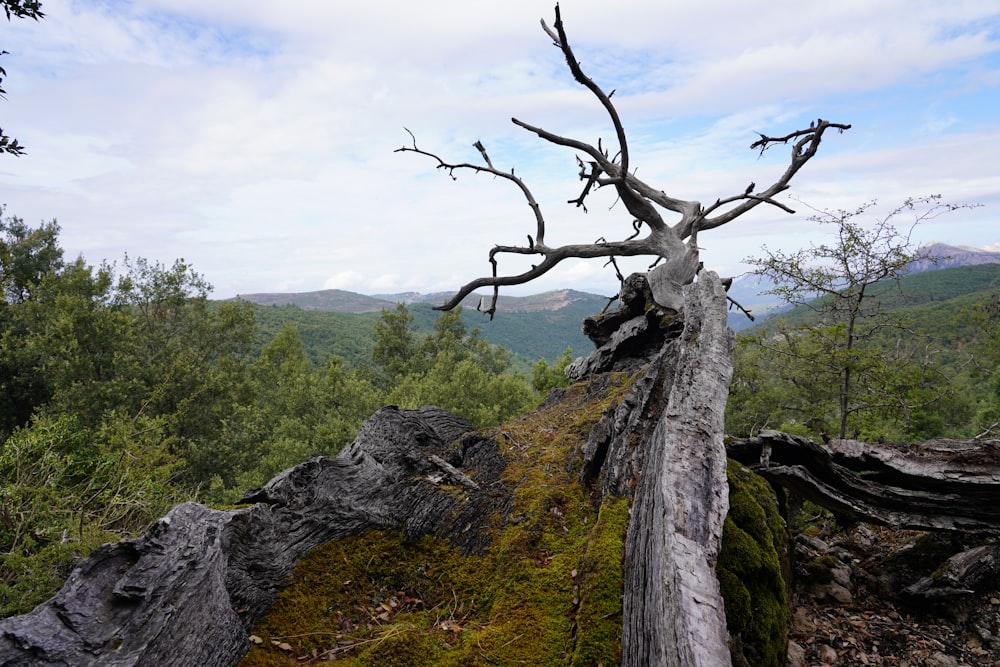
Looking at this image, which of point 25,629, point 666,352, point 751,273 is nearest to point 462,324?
point 751,273

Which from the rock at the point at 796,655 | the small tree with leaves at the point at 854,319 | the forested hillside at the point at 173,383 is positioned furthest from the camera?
the forested hillside at the point at 173,383

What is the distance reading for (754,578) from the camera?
10.8ft

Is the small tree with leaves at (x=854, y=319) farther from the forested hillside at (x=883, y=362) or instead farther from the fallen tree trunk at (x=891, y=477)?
the fallen tree trunk at (x=891, y=477)

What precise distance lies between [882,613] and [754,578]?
134 cm

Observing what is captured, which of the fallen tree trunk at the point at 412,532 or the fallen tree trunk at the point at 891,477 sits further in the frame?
the fallen tree trunk at the point at 891,477

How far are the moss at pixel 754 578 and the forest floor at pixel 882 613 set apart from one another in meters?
0.36

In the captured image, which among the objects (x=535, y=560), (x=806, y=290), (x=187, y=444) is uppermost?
(x=806, y=290)

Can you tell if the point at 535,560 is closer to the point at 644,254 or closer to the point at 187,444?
the point at 644,254

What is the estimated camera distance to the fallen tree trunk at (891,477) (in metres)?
3.76

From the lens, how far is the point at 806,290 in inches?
401

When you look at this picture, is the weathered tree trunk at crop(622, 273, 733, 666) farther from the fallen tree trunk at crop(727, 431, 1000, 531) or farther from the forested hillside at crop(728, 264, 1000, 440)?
the forested hillside at crop(728, 264, 1000, 440)

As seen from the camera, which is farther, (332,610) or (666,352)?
(666,352)

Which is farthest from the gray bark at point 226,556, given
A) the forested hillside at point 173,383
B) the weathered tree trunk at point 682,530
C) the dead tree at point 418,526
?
the forested hillside at point 173,383

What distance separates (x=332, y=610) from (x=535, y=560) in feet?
4.64
